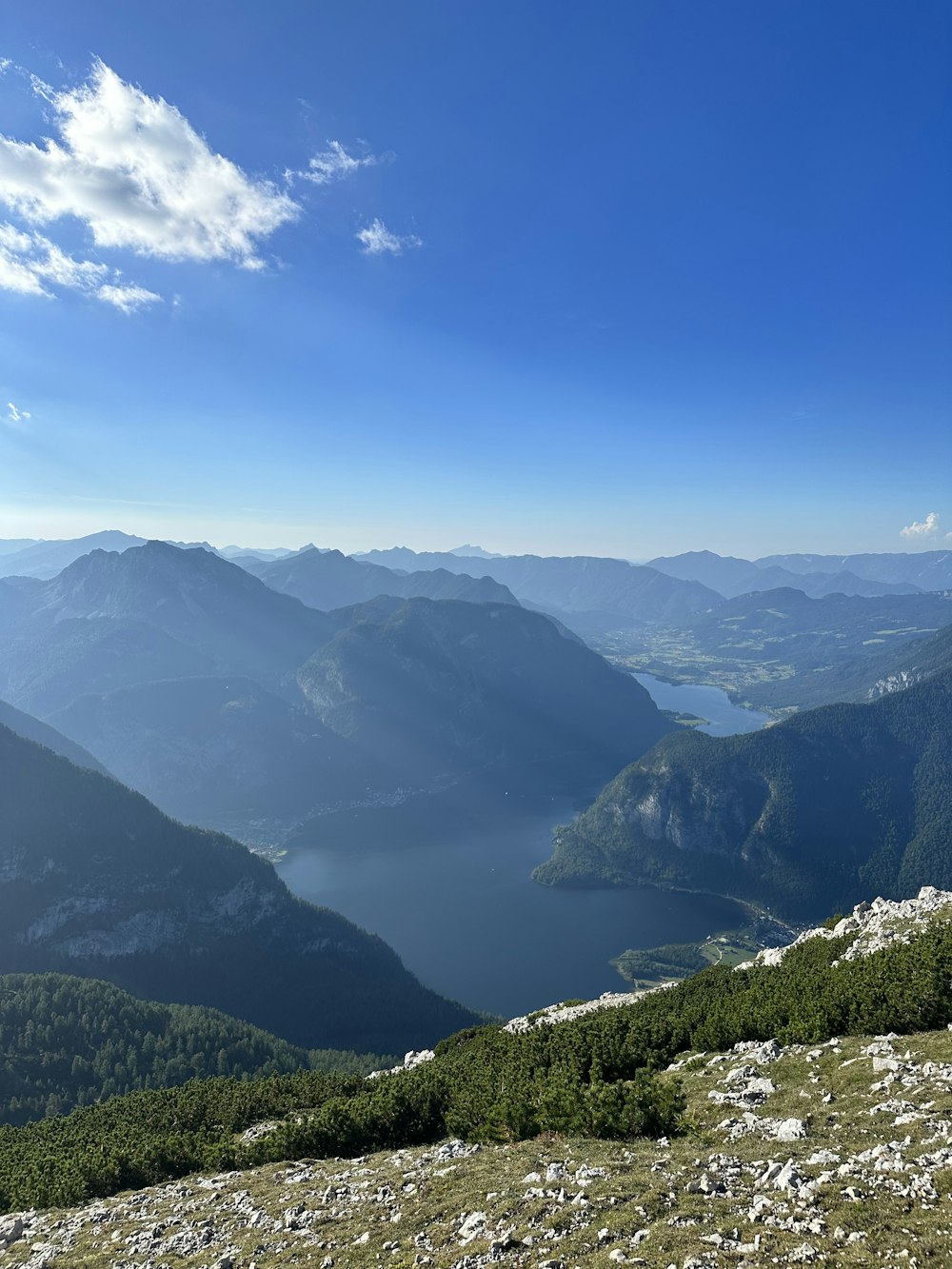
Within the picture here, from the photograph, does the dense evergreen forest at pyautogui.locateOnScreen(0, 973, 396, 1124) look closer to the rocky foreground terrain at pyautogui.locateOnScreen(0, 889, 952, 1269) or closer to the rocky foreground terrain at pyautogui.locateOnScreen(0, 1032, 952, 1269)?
the rocky foreground terrain at pyautogui.locateOnScreen(0, 889, 952, 1269)

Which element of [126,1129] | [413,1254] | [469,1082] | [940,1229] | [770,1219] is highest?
[940,1229]

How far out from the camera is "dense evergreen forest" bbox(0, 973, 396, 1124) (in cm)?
13238

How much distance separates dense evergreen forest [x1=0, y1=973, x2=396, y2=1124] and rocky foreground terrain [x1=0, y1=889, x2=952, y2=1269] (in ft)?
406

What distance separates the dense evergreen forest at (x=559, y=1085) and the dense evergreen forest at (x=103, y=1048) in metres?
97.7

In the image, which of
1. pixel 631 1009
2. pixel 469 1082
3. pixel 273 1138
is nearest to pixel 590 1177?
pixel 469 1082

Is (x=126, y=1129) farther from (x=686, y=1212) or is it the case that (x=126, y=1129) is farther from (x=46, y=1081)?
(x=46, y=1081)

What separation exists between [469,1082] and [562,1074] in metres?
8.10

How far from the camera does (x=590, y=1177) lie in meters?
Result: 20.4

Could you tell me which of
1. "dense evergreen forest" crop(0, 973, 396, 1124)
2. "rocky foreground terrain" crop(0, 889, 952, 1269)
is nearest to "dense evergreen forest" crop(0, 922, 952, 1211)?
"rocky foreground terrain" crop(0, 889, 952, 1269)

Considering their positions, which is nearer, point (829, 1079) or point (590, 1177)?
point (590, 1177)

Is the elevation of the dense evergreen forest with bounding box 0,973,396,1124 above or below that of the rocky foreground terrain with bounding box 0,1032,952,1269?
below

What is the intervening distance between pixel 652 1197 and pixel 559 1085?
14353mm

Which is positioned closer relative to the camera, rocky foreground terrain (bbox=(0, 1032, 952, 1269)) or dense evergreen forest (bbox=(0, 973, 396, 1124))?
rocky foreground terrain (bbox=(0, 1032, 952, 1269))

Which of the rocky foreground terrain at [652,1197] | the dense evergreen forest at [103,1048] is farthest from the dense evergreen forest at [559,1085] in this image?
the dense evergreen forest at [103,1048]
